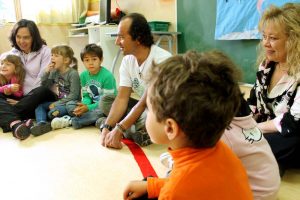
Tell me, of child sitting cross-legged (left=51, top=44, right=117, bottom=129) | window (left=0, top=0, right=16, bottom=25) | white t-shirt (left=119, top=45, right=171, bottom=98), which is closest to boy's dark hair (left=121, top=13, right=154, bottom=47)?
white t-shirt (left=119, top=45, right=171, bottom=98)

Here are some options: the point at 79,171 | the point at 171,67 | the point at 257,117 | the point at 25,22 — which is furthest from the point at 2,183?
the point at 25,22

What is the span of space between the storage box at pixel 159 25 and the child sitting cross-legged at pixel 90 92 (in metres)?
1.15

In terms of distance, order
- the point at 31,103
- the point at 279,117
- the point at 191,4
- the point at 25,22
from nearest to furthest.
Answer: the point at 279,117 → the point at 31,103 → the point at 25,22 → the point at 191,4

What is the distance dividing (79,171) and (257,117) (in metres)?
0.91

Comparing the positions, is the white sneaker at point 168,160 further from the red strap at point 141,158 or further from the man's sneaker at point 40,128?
the man's sneaker at point 40,128

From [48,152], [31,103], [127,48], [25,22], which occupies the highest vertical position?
[25,22]

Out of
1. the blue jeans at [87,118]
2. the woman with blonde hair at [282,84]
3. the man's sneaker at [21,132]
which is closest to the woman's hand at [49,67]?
the blue jeans at [87,118]

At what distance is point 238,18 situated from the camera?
252 cm

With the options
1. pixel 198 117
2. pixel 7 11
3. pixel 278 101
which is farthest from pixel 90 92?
pixel 7 11

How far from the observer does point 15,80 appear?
2.30 meters

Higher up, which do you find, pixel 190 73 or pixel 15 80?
pixel 190 73

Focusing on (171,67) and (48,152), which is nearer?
(171,67)

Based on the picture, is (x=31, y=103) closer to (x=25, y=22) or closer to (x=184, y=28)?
(x=25, y=22)

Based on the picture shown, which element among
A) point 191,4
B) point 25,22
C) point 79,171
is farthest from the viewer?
point 191,4
